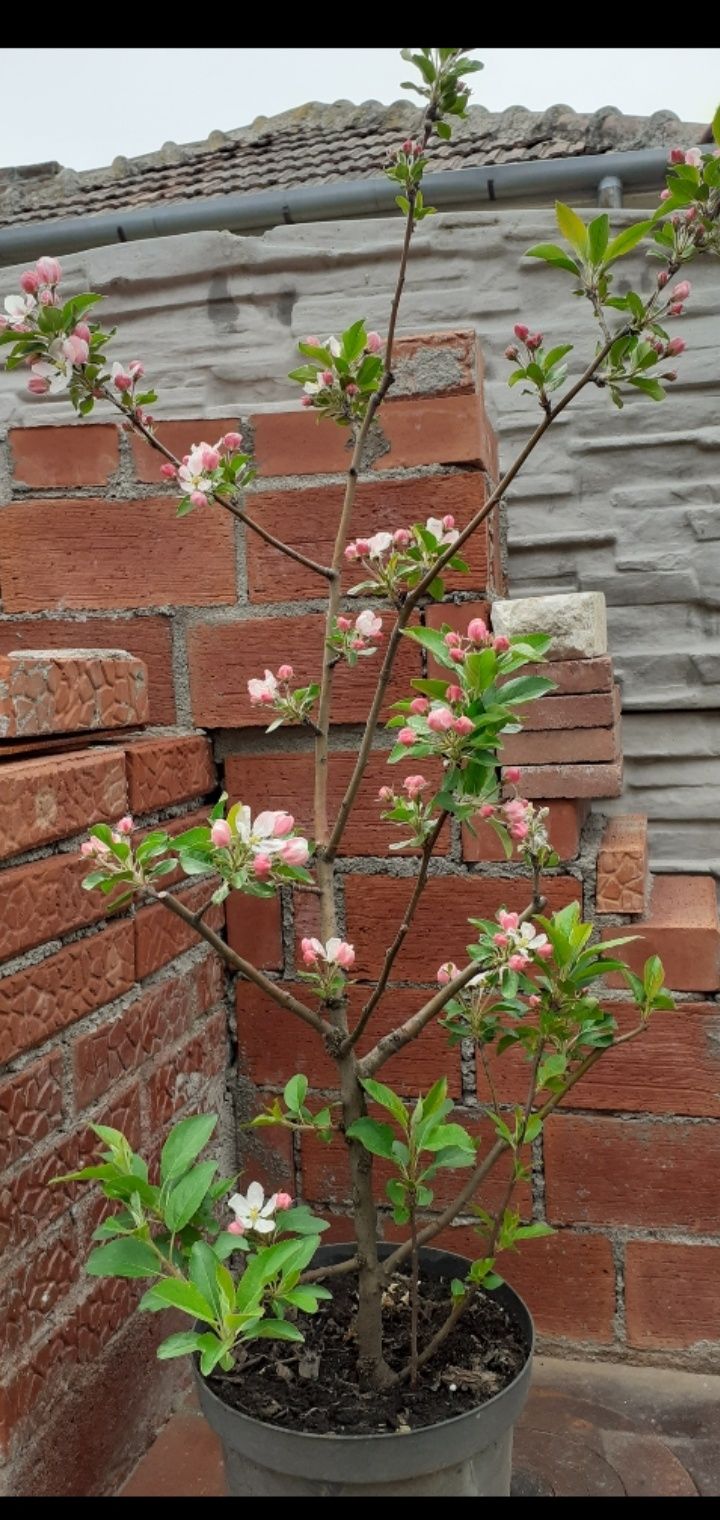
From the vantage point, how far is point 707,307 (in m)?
1.59

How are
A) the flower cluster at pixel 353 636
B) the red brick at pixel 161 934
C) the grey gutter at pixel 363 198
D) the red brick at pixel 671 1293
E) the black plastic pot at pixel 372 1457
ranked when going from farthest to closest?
the grey gutter at pixel 363 198 → the red brick at pixel 671 1293 → the red brick at pixel 161 934 → the flower cluster at pixel 353 636 → the black plastic pot at pixel 372 1457

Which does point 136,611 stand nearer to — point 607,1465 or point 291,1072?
point 291,1072

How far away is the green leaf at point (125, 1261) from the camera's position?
796 mm

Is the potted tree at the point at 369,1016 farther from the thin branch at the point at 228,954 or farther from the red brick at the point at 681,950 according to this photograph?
the red brick at the point at 681,950

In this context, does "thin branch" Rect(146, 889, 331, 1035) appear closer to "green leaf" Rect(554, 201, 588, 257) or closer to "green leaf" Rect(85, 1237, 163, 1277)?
Answer: "green leaf" Rect(85, 1237, 163, 1277)

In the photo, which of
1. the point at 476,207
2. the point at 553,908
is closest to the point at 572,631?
the point at 553,908

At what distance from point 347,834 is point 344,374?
54cm

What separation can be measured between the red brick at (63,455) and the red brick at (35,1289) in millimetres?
834

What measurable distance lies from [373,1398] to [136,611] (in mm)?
865

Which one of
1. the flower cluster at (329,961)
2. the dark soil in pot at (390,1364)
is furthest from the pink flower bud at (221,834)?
the dark soil in pot at (390,1364)

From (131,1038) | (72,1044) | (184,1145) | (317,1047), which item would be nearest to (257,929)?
(317,1047)

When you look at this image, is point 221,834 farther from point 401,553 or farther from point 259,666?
point 259,666

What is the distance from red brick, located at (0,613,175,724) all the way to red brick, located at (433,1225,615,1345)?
73 cm

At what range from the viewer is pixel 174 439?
1.32m
